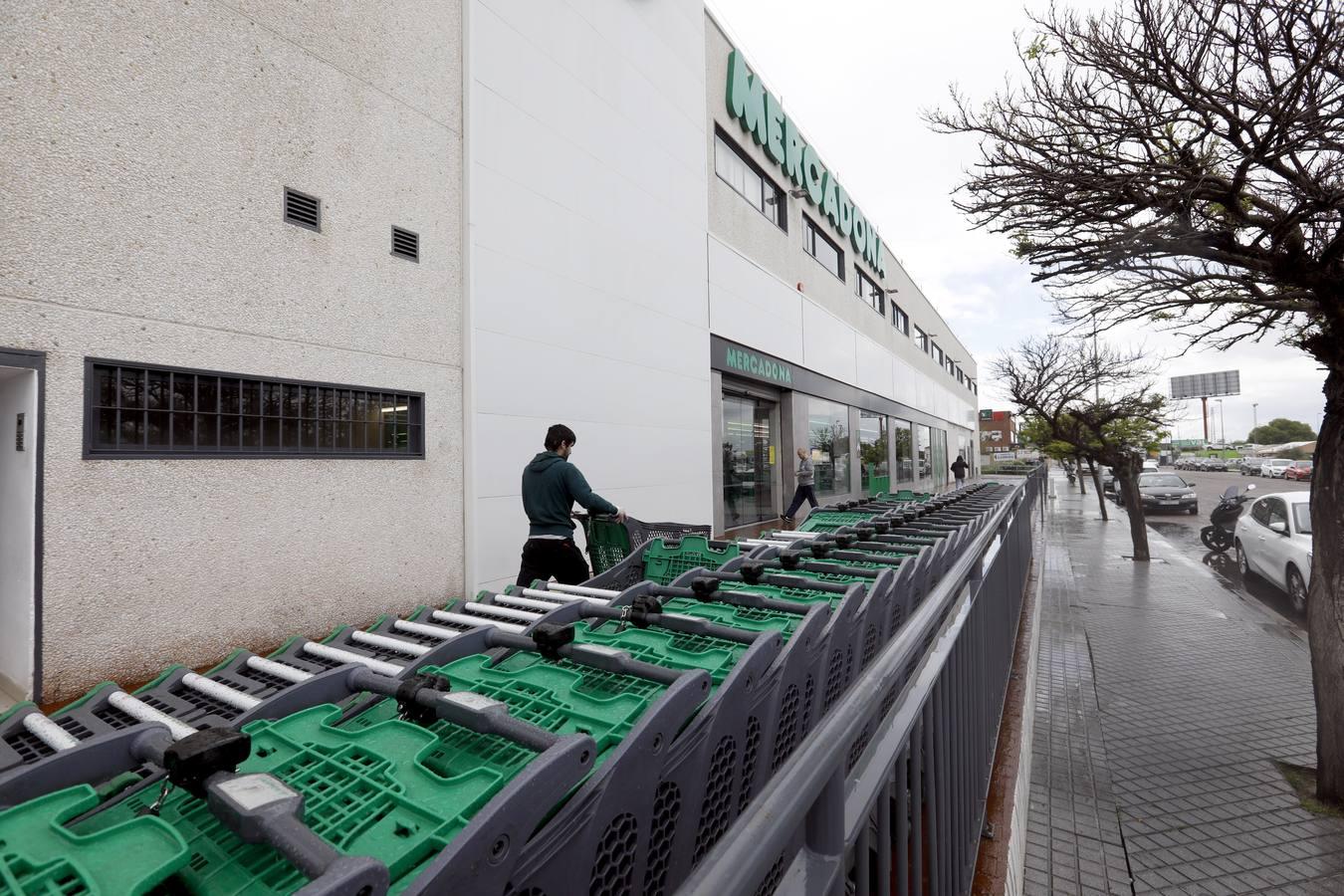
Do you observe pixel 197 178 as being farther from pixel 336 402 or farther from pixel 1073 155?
pixel 1073 155

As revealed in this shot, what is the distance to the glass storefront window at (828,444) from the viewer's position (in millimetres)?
16750

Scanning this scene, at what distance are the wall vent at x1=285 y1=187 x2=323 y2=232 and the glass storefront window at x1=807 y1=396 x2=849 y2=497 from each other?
41.3 ft

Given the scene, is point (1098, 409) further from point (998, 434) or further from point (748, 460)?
point (998, 434)

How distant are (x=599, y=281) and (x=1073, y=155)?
233 inches

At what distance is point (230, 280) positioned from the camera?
4.85 meters

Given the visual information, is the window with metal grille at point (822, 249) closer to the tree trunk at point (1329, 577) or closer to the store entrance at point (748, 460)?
the store entrance at point (748, 460)

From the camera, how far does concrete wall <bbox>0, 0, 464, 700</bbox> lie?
158 inches

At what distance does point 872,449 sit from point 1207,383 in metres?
98.3

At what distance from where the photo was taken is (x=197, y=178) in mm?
4680

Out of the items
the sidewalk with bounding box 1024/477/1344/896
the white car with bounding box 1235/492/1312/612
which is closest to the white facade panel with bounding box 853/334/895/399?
the white car with bounding box 1235/492/1312/612

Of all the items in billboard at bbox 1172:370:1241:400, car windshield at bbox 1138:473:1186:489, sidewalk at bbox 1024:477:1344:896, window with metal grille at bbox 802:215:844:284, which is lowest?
sidewalk at bbox 1024:477:1344:896

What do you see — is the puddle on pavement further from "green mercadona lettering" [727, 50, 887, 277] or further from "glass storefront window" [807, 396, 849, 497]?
"green mercadona lettering" [727, 50, 887, 277]

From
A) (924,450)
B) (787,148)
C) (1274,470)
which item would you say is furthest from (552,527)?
(1274,470)

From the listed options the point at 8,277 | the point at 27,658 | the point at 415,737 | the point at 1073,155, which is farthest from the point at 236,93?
the point at 1073,155
